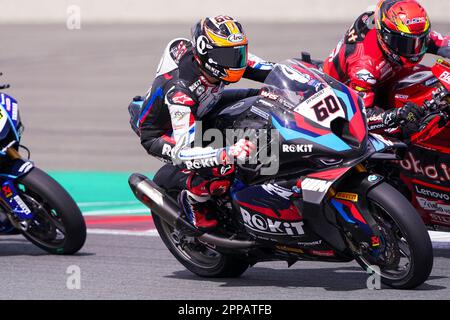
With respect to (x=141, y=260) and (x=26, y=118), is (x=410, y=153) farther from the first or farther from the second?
(x=26, y=118)

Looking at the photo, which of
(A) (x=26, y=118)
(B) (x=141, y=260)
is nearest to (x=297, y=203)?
(B) (x=141, y=260)

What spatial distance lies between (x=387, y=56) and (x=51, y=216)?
8.68 feet

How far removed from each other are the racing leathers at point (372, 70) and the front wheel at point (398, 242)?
2.81 ft

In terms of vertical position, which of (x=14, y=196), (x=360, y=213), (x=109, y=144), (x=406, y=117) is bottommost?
(x=109, y=144)

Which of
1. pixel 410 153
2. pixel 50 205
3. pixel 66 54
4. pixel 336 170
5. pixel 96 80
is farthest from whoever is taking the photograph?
pixel 66 54

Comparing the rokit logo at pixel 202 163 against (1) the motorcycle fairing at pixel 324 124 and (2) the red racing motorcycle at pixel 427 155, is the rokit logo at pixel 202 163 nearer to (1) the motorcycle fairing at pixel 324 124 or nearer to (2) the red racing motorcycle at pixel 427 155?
(1) the motorcycle fairing at pixel 324 124

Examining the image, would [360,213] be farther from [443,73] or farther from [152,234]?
[152,234]

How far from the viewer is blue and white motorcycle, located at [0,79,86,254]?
7450mm

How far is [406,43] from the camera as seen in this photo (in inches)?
267

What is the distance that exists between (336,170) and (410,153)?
48.9 inches

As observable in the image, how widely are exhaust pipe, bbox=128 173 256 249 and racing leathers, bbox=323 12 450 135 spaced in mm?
1217

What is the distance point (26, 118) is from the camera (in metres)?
15.0

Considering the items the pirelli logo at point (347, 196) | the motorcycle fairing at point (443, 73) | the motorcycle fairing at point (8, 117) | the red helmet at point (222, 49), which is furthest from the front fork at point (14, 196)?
the motorcycle fairing at point (443, 73)

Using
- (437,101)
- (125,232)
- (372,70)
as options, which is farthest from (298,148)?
(125,232)
